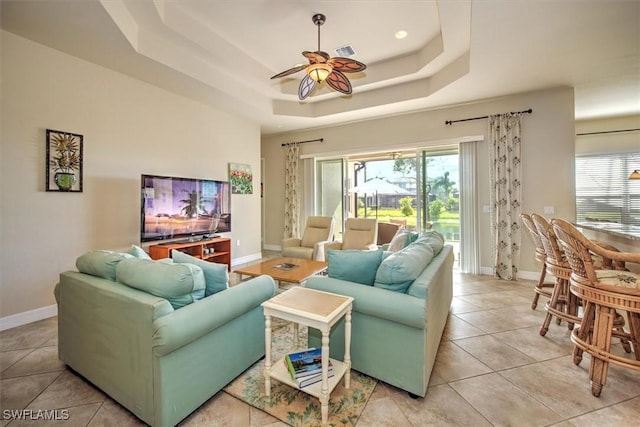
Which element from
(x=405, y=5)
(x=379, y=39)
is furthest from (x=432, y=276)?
(x=379, y=39)

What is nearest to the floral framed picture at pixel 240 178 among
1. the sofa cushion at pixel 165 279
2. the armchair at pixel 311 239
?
the armchair at pixel 311 239

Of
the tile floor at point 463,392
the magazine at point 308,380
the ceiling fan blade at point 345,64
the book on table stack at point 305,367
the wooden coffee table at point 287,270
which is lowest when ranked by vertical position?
the tile floor at point 463,392

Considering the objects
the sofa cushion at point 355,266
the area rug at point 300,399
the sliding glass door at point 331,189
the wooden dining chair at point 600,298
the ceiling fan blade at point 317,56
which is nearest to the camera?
the area rug at point 300,399

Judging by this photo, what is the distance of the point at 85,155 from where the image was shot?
318cm

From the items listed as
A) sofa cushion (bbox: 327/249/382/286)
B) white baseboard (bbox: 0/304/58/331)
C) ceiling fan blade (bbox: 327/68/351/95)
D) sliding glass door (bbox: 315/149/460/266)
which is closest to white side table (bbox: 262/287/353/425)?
sofa cushion (bbox: 327/249/382/286)

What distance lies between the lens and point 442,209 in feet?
16.2

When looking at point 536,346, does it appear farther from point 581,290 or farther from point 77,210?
point 77,210

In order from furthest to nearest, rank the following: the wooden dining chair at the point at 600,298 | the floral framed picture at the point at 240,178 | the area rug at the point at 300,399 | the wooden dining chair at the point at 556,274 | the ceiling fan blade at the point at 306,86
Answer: the floral framed picture at the point at 240,178 → the ceiling fan blade at the point at 306,86 → the wooden dining chair at the point at 556,274 → the wooden dining chair at the point at 600,298 → the area rug at the point at 300,399

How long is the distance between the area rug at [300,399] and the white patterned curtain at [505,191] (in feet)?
11.7

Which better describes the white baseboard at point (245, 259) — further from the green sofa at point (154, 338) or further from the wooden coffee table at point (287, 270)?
the green sofa at point (154, 338)

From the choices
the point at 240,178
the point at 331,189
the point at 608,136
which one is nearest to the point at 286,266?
the point at 240,178

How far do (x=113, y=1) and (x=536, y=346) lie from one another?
190 inches

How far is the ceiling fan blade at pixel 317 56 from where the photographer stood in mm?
2551

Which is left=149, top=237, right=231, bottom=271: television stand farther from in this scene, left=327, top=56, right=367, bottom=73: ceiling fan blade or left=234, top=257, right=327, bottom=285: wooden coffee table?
left=327, top=56, right=367, bottom=73: ceiling fan blade
